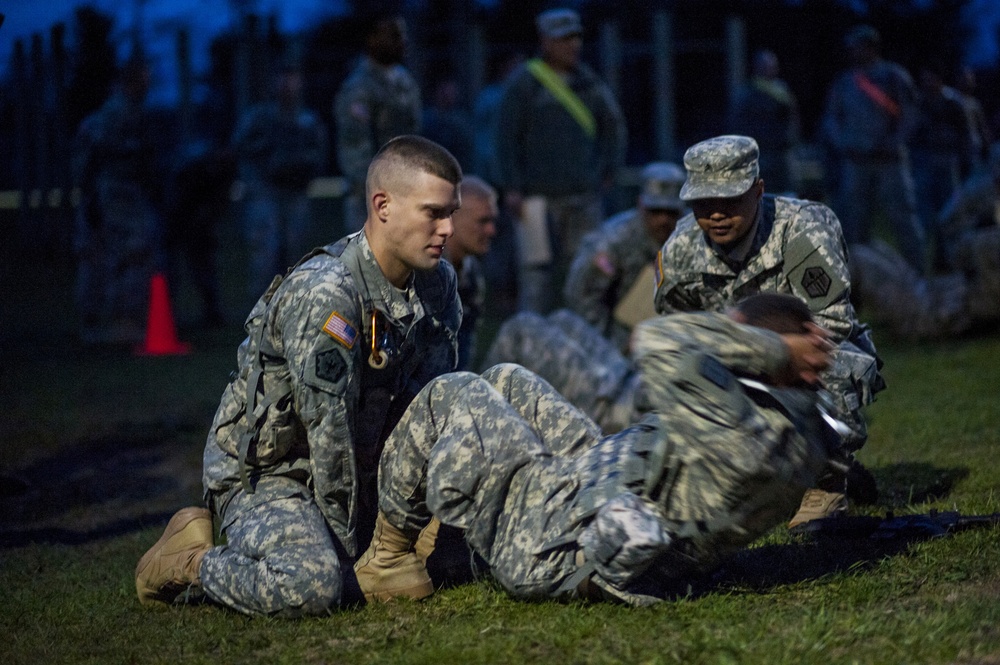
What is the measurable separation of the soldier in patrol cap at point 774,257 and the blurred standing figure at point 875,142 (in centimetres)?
696

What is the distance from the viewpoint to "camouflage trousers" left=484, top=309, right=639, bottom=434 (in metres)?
7.30

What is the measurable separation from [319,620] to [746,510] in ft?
4.87

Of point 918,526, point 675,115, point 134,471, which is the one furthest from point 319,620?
point 675,115

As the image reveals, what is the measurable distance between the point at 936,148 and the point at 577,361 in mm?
7902

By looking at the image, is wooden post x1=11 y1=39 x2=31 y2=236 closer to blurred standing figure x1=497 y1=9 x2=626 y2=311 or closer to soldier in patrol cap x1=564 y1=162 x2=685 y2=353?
blurred standing figure x1=497 y1=9 x2=626 y2=311

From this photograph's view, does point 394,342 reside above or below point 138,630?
above

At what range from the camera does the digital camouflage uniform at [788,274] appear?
530cm

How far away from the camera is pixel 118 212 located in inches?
470

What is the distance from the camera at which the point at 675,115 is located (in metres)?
21.2

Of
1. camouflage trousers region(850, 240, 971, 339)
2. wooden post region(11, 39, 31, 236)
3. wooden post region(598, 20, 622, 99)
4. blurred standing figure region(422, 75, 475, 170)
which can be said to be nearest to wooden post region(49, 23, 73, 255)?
wooden post region(11, 39, 31, 236)

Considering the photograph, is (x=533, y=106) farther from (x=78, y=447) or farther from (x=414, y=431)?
(x=414, y=431)

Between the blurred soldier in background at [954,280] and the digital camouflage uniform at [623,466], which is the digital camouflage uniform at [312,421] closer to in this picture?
the digital camouflage uniform at [623,466]

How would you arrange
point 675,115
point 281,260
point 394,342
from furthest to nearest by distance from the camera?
point 675,115 → point 281,260 → point 394,342

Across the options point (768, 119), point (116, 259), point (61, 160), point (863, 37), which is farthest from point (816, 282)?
point (61, 160)
